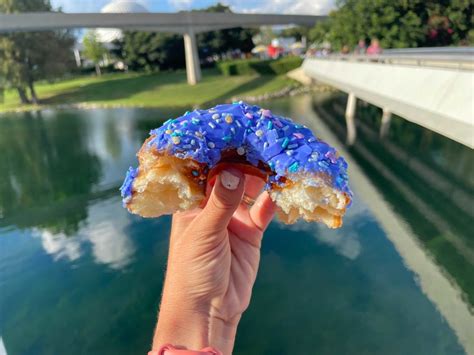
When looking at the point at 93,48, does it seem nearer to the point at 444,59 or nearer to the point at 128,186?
the point at 444,59

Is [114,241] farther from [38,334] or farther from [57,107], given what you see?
[57,107]

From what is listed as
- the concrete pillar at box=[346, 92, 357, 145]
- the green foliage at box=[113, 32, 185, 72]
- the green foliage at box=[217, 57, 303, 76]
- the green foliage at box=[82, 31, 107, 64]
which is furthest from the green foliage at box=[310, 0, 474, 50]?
the green foliage at box=[82, 31, 107, 64]

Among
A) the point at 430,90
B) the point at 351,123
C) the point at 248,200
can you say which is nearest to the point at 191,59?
the point at 351,123

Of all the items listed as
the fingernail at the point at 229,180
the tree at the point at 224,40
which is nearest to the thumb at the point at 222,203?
the fingernail at the point at 229,180

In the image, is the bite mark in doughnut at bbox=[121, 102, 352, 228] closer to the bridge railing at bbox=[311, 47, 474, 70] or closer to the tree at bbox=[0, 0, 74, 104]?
the bridge railing at bbox=[311, 47, 474, 70]

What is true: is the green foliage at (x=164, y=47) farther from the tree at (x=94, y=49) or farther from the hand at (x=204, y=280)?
the hand at (x=204, y=280)

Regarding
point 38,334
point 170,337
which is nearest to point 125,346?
point 38,334

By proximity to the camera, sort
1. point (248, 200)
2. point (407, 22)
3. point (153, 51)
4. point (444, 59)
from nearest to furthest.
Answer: point (248, 200)
point (444, 59)
point (407, 22)
point (153, 51)
